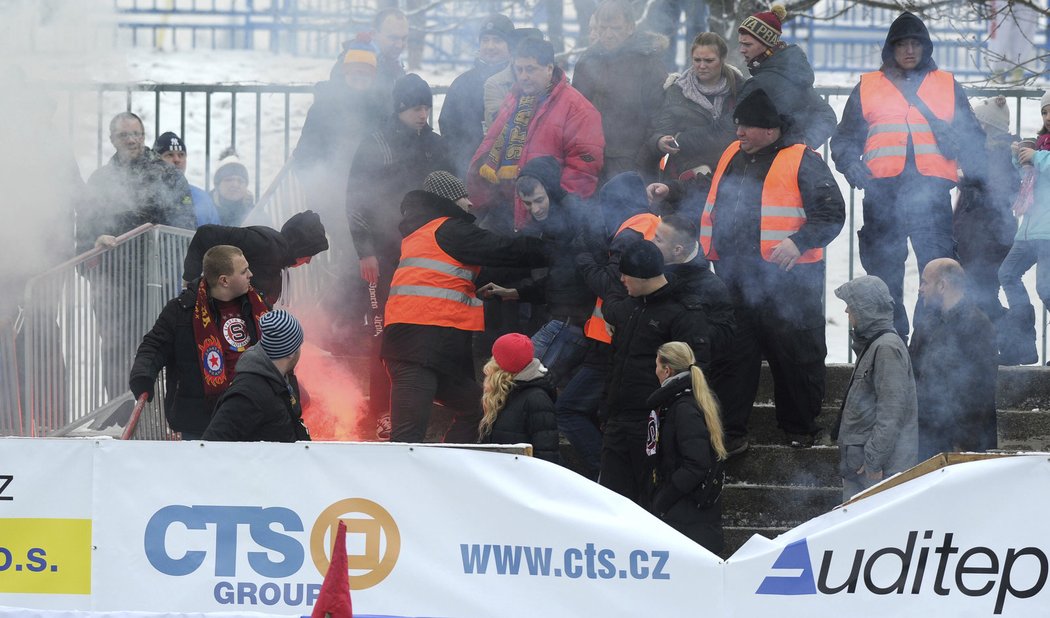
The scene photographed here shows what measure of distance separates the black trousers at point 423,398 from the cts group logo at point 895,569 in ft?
A: 9.19

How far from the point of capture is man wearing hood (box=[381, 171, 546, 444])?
7.79m

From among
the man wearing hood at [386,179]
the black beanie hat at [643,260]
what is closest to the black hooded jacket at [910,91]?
the black beanie hat at [643,260]

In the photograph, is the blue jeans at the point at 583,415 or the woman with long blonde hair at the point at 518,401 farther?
the blue jeans at the point at 583,415

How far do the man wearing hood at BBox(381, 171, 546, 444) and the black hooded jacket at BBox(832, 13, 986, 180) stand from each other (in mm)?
1837

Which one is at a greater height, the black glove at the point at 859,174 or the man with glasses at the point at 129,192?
the black glove at the point at 859,174

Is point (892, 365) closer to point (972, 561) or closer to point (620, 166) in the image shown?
point (972, 561)

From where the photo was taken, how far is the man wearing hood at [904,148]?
826 cm

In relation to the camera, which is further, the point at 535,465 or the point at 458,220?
the point at 458,220

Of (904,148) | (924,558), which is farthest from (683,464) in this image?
(904,148)

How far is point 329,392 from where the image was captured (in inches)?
360

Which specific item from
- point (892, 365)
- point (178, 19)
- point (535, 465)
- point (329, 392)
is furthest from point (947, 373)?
point (178, 19)

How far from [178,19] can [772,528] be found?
12514mm

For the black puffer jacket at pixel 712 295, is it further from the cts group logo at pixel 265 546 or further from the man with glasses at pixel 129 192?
the man with glasses at pixel 129 192

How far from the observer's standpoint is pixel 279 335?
6.44m
